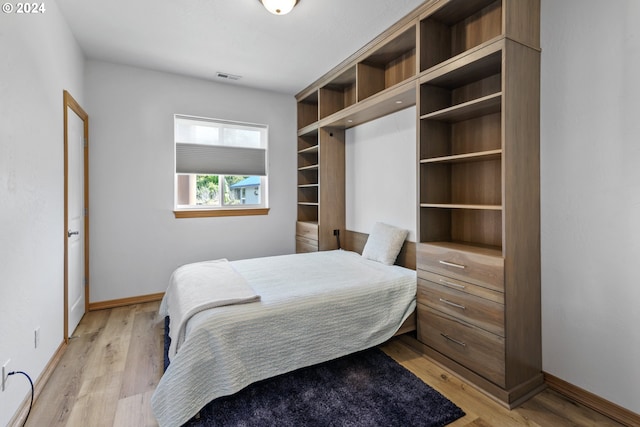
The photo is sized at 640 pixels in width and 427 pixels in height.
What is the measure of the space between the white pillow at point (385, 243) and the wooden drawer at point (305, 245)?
93cm

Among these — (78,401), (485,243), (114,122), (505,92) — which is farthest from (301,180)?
(78,401)

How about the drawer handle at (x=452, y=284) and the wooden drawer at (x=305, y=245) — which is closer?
the drawer handle at (x=452, y=284)

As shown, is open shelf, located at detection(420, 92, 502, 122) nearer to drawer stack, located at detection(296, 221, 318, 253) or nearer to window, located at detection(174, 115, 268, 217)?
drawer stack, located at detection(296, 221, 318, 253)

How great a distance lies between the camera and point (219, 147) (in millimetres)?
3924

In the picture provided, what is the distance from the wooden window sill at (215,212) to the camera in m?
3.72

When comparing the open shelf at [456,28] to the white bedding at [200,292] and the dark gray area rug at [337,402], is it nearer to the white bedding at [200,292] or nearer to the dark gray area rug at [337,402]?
the white bedding at [200,292]

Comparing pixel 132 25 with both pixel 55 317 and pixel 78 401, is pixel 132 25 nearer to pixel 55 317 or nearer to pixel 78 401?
pixel 55 317

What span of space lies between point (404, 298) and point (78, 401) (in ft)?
7.25

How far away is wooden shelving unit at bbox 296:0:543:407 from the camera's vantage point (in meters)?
1.84

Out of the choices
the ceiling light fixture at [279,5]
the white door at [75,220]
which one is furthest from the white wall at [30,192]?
the ceiling light fixture at [279,5]

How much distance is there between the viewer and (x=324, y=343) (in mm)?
2072

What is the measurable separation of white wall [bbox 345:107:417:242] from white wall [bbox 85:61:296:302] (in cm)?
143

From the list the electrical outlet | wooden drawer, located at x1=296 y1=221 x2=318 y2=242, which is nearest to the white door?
the electrical outlet

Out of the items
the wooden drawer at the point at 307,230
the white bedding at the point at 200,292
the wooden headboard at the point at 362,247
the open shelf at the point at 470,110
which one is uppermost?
the open shelf at the point at 470,110
